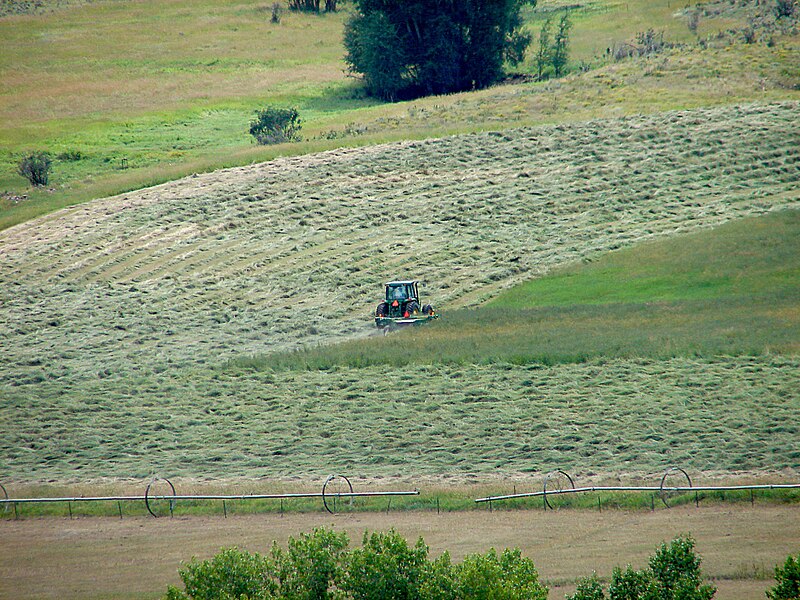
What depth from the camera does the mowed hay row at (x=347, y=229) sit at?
1607 inches

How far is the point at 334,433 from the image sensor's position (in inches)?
1164

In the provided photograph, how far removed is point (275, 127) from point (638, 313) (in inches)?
1506

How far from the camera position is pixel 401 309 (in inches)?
1555

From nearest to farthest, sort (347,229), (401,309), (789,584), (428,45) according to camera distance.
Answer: (789,584) < (401,309) < (347,229) < (428,45)

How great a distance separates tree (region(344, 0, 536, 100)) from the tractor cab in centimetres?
5116

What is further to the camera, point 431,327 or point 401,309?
point 401,309

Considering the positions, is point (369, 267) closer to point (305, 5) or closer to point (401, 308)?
point (401, 308)

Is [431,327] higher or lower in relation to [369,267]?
lower

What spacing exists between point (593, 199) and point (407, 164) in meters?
11.1

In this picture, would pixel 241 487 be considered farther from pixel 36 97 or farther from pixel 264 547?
pixel 36 97

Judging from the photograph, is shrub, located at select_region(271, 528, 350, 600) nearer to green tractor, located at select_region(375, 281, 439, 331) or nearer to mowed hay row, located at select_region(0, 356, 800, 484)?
mowed hay row, located at select_region(0, 356, 800, 484)

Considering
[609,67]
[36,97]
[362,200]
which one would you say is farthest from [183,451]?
[36,97]

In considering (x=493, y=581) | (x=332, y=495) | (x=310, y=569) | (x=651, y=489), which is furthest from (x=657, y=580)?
(x=332, y=495)

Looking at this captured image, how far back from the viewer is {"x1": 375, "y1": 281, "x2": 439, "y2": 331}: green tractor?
129 feet
